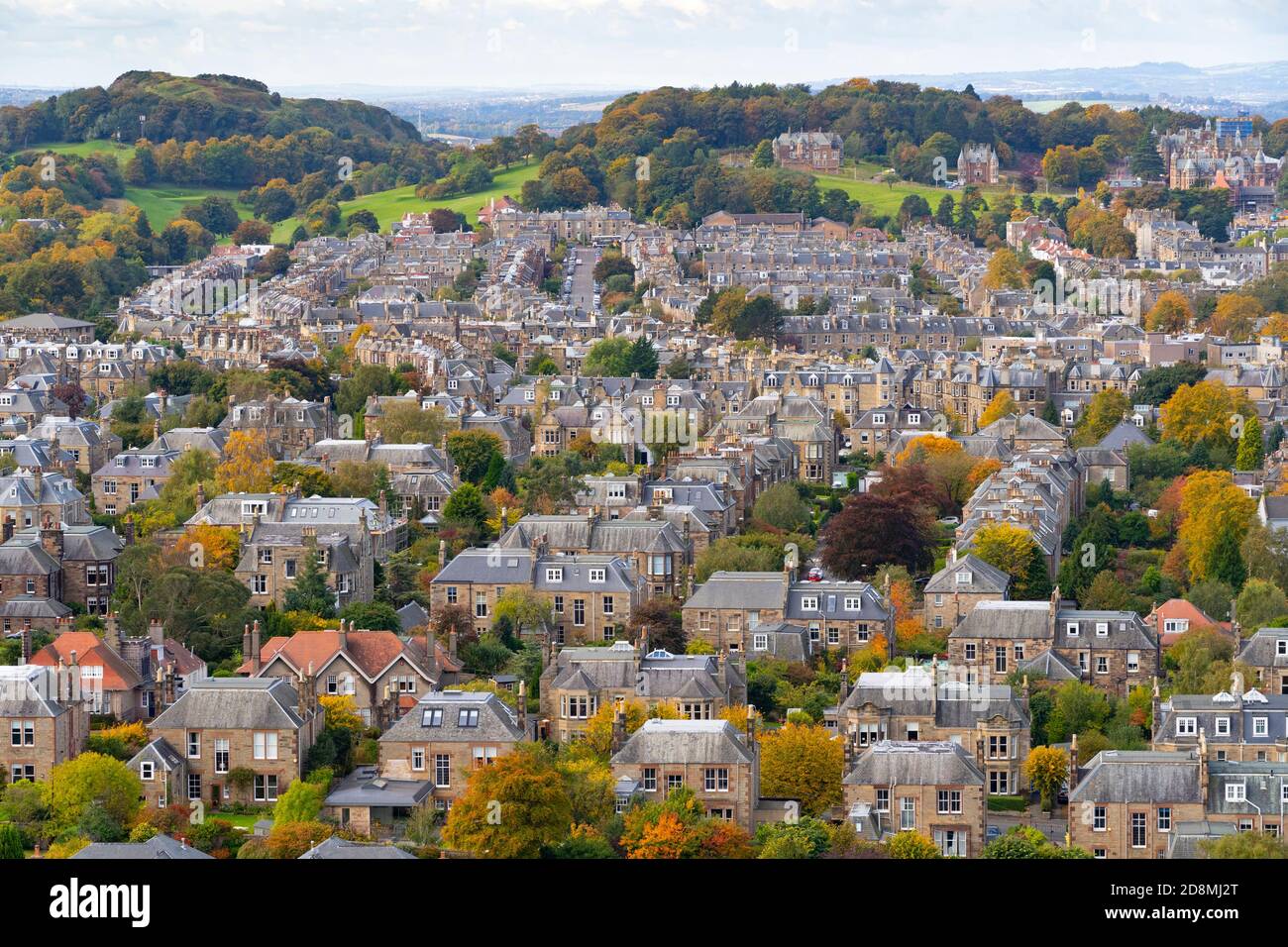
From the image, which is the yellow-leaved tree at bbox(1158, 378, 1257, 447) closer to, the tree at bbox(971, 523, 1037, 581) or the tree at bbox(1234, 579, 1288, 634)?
the tree at bbox(971, 523, 1037, 581)

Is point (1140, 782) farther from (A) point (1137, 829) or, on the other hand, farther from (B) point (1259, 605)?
(B) point (1259, 605)

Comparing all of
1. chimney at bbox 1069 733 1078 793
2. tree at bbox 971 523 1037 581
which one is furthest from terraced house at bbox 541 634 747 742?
tree at bbox 971 523 1037 581

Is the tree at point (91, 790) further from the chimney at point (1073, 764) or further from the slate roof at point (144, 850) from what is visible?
the chimney at point (1073, 764)

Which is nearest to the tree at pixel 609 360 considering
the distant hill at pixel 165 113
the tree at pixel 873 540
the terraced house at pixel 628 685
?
the tree at pixel 873 540

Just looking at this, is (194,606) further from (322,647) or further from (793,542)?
(793,542)

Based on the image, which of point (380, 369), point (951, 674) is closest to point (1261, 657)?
point (951, 674)

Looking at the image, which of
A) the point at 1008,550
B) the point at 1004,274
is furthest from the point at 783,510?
the point at 1004,274
